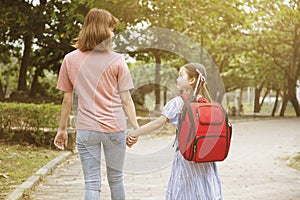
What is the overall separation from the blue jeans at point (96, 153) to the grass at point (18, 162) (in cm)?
201

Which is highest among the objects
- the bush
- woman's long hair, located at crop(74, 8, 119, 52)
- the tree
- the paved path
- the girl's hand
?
the tree

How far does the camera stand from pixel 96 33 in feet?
12.9

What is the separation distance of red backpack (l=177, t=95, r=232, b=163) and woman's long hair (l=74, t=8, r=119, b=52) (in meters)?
0.81

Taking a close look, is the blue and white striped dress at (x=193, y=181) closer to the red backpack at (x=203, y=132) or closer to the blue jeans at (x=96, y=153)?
the red backpack at (x=203, y=132)

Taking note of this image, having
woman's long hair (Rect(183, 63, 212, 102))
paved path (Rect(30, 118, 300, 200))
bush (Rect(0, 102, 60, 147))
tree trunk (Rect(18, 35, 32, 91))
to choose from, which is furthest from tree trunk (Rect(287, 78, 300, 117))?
woman's long hair (Rect(183, 63, 212, 102))

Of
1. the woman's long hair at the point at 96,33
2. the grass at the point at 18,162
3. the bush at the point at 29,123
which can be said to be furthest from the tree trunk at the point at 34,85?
the woman's long hair at the point at 96,33

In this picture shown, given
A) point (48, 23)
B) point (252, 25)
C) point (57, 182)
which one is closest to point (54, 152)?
point (57, 182)

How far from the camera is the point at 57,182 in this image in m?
7.17

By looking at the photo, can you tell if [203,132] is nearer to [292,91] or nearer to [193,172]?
[193,172]

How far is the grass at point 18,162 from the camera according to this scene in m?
6.71

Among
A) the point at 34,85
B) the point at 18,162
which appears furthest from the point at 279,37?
the point at 18,162

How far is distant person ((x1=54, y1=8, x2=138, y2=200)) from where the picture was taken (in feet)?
12.9

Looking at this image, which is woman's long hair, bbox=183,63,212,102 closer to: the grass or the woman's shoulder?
the woman's shoulder

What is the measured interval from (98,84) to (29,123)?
7.11 metres
